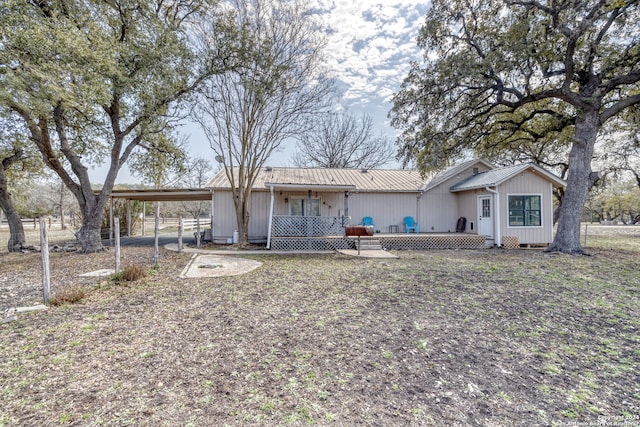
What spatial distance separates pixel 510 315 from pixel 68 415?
5.13 metres

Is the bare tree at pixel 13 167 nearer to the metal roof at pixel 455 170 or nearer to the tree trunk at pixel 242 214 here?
the tree trunk at pixel 242 214

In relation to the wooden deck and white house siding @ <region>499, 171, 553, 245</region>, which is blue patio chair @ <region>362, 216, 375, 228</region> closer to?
the wooden deck

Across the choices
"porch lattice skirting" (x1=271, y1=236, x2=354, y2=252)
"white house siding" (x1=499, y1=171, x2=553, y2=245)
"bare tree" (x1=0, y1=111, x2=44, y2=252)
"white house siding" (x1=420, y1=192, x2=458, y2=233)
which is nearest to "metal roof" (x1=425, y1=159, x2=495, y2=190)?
"white house siding" (x1=420, y1=192, x2=458, y2=233)

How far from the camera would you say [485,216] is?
1336 cm

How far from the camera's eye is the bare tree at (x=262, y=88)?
11.4 m

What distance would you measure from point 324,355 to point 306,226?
30.8 feet

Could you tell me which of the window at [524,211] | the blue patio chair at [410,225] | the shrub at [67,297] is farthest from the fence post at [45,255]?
the window at [524,211]

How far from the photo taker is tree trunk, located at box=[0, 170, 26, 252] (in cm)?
1152

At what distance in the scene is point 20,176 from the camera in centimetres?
1390

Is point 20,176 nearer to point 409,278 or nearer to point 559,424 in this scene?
point 409,278

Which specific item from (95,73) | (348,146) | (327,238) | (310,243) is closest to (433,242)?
(327,238)

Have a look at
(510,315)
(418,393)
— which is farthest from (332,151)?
(418,393)

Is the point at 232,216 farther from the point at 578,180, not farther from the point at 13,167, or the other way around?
the point at 578,180

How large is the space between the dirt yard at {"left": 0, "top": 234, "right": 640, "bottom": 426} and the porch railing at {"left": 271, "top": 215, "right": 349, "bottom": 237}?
20.6 feet
